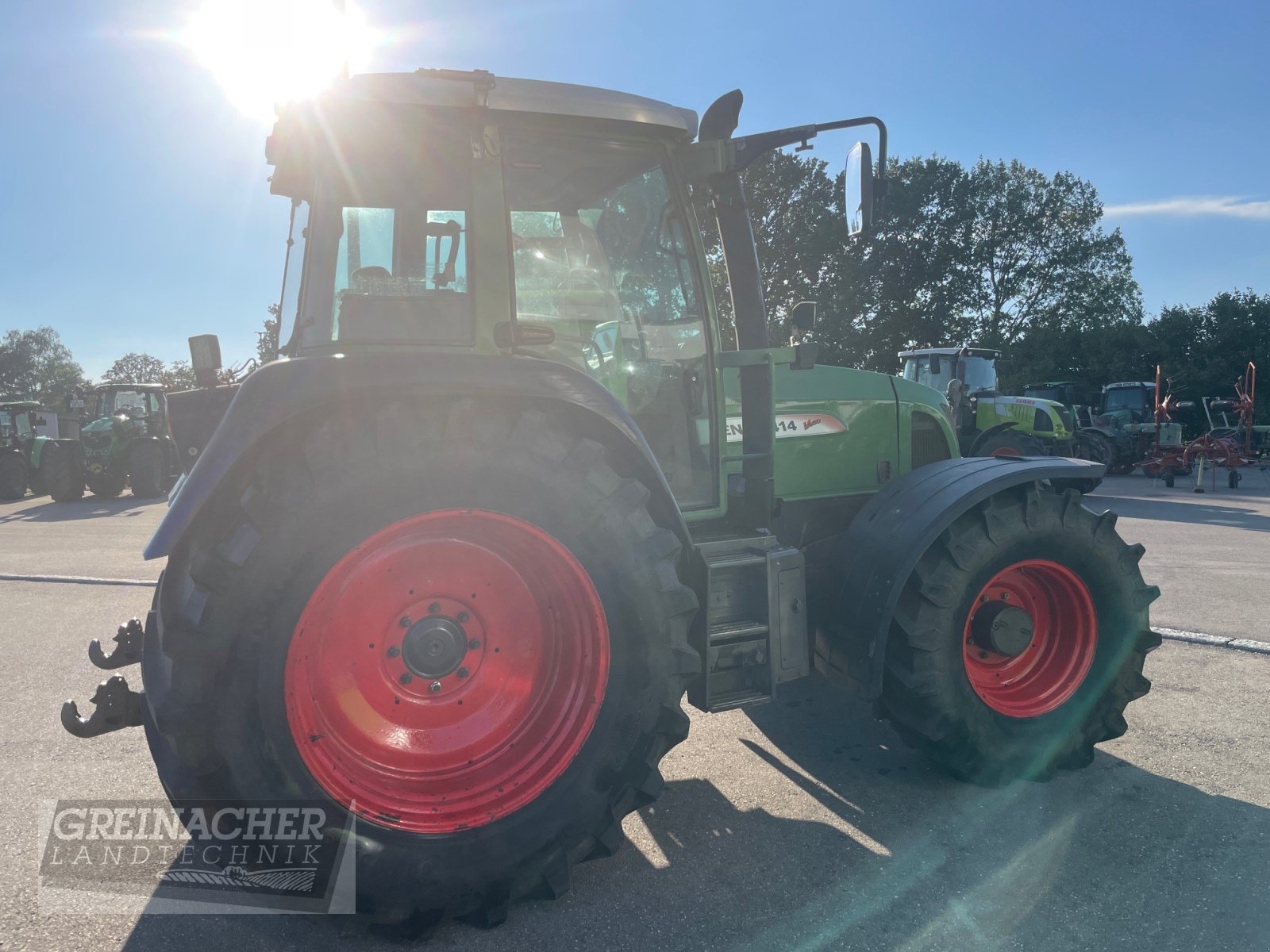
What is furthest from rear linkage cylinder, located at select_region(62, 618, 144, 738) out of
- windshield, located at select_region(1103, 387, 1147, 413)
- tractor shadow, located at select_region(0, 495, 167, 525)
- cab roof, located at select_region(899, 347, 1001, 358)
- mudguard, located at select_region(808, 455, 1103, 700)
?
windshield, located at select_region(1103, 387, 1147, 413)

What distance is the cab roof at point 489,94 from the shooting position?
247cm

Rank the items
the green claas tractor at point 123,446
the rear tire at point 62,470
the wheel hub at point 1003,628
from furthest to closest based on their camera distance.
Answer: the green claas tractor at point 123,446 < the rear tire at point 62,470 < the wheel hub at point 1003,628

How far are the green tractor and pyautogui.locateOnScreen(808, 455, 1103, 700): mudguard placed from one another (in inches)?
638

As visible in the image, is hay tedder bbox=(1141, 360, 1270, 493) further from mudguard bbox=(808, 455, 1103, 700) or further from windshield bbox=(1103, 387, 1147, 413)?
mudguard bbox=(808, 455, 1103, 700)

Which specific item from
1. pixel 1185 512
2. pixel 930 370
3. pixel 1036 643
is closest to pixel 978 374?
pixel 930 370

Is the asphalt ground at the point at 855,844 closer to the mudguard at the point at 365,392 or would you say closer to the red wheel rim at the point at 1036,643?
the red wheel rim at the point at 1036,643

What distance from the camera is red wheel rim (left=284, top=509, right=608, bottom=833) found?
2277 mm

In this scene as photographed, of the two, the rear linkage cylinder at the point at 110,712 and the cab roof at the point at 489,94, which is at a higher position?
the cab roof at the point at 489,94

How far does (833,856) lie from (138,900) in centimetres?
205

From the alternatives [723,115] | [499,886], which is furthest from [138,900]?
[723,115]

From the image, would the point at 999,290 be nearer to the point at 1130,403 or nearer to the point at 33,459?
the point at 1130,403

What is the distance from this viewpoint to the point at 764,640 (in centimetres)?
283

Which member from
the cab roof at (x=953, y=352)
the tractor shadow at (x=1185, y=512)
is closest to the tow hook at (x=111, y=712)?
the tractor shadow at (x=1185, y=512)

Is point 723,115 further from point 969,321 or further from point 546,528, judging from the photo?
point 969,321
